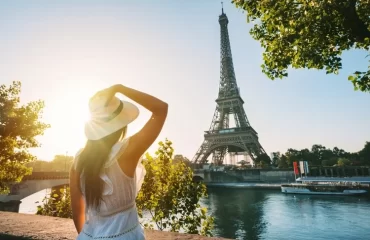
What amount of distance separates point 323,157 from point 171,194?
267 ft

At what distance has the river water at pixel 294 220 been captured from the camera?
62.1ft

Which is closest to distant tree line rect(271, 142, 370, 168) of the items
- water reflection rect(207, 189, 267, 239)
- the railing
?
water reflection rect(207, 189, 267, 239)

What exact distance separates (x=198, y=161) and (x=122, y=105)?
6290 cm

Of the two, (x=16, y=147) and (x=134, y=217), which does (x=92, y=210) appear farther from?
(x=16, y=147)

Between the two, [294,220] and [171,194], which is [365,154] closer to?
[294,220]

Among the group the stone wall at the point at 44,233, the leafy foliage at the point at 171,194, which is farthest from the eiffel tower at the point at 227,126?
the stone wall at the point at 44,233

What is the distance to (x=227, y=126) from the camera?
68375mm

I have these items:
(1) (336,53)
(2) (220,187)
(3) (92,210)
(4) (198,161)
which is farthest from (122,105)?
(4) (198,161)

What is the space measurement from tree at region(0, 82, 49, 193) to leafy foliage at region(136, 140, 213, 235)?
11.6 meters

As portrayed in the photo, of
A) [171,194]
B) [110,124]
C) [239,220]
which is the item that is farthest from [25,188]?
[110,124]

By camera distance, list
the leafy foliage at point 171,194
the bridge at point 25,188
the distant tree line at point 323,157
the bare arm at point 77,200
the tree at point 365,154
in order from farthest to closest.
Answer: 1. the tree at point 365,154
2. the distant tree line at point 323,157
3. the bridge at point 25,188
4. the leafy foliage at point 171,194
5. the bare arm at point 77,200

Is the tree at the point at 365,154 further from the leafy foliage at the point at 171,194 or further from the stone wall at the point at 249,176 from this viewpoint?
the leafy foliage at the point at 171,194

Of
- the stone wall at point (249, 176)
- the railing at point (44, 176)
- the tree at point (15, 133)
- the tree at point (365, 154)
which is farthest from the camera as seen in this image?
the tree at point (365, 154)

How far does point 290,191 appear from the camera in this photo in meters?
40.5
